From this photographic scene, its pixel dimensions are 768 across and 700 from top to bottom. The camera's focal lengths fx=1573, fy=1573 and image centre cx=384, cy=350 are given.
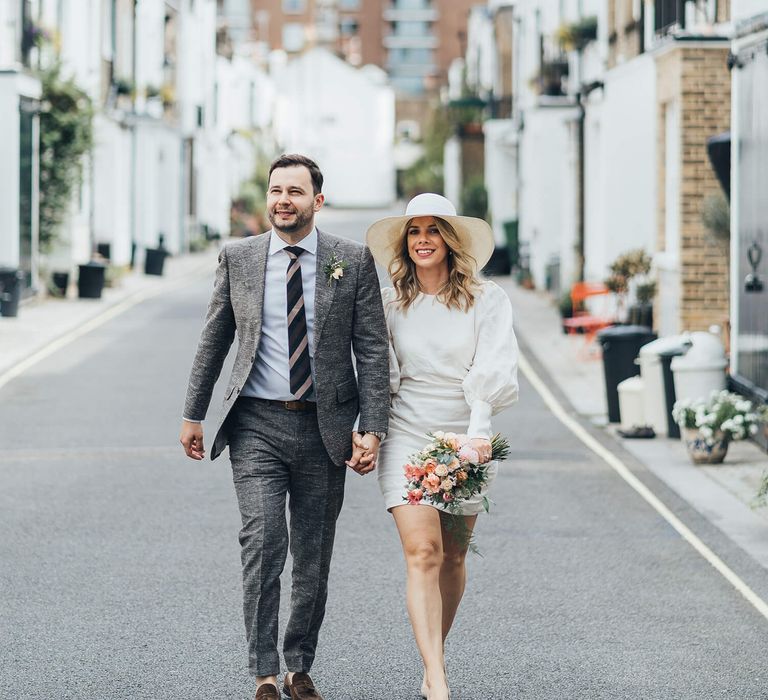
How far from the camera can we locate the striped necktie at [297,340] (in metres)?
5.63

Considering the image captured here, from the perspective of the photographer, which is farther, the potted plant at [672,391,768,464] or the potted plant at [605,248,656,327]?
the potted plant at [605,248,656,327]

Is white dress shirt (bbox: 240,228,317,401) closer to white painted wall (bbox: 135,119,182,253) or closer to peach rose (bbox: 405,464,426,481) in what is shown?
peach rose (bbox: 405,464,426,481)

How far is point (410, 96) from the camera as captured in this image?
344 feet

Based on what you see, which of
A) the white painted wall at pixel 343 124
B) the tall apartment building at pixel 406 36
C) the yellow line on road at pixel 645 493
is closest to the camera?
the yellow line on road at pixel 645 493

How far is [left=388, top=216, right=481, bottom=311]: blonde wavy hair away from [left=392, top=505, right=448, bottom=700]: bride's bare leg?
2.48 feet

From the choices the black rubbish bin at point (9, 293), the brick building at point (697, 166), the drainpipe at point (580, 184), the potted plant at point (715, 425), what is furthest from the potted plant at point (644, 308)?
the black rubbish bin at point (9, 293)

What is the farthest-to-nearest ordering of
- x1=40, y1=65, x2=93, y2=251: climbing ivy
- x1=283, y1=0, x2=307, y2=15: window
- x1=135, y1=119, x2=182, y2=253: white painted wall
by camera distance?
1. x1=283, y1=0, x2=307, y2=15: window
2. x1=135, y1=119, x2=182, y2=253: white painted wall
3. x1=40, y1=65, x2=93, y2=251: climbing ivy

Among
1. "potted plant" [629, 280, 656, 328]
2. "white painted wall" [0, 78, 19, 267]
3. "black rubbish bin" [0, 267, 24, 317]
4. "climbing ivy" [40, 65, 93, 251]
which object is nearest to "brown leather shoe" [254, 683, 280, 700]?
"potted plant" [629, 280, 656, 328]

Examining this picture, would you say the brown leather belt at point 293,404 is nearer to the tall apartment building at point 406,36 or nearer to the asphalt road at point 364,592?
the asphalt road at point 364,592

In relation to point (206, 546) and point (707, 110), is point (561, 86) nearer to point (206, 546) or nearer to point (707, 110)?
point (707, 110)

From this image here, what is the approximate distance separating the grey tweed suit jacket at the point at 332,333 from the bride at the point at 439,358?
4.5 inches

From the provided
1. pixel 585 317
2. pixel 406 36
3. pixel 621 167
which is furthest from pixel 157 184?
pixel 406 36

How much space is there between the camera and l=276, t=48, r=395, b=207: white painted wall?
86625 mm

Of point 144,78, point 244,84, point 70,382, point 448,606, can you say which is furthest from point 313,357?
point 244,84
